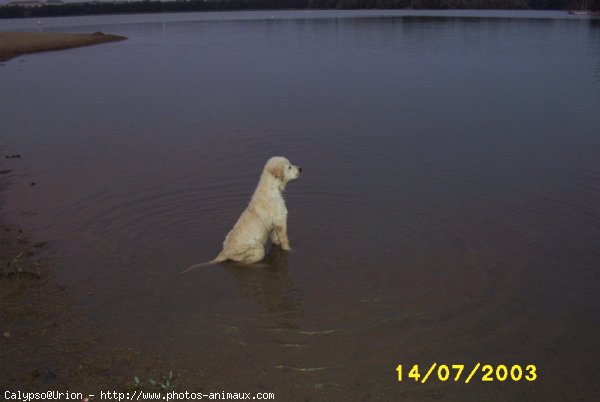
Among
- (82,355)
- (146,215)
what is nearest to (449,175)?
(146,215)

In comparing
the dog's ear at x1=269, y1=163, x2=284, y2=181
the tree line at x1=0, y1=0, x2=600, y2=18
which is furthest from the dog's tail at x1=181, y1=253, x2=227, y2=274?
the tree line at x1=0, y1=0, x2=600, y2=18

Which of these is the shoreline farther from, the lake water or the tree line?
the tree line

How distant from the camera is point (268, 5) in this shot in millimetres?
189500

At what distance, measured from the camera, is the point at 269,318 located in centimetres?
701

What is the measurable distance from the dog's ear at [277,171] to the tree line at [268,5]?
114474 millimetres

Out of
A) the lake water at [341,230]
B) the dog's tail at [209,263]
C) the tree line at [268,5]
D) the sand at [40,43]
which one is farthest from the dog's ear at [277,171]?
the tree line at [268,5]

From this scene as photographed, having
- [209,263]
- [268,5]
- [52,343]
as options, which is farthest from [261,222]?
[268,5]

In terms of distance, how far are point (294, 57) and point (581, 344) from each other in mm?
33319

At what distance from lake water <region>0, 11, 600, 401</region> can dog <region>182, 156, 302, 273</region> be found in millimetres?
242

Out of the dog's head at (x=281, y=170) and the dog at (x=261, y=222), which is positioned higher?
the dog's head at (x=281, y=170)

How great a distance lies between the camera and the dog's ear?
8.55m

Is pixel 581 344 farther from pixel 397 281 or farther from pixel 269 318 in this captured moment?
pixel 269 318

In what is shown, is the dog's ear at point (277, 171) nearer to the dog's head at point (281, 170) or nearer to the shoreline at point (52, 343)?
the dog's head at point (281, 170)

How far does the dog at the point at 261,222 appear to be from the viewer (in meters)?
8.35
